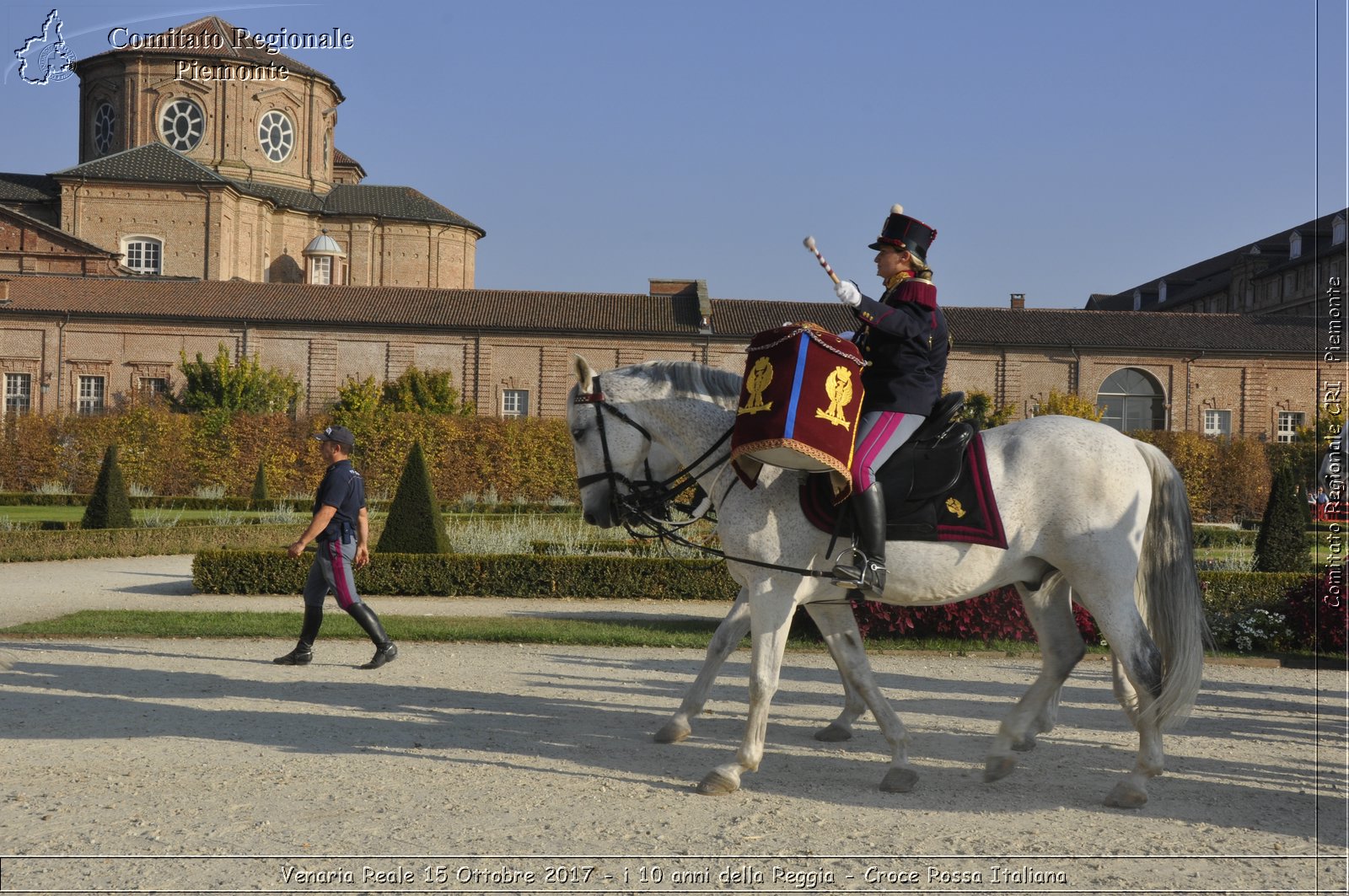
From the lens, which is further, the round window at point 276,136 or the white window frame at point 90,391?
the round window at point 276,136

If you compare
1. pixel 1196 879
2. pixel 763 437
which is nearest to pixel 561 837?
pixel 763 437

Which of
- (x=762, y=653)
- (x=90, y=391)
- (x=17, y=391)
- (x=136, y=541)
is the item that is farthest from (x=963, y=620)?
(x=17, y=391)

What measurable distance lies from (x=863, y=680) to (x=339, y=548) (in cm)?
406

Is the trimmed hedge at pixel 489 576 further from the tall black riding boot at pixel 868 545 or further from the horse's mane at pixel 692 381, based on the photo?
the tall black riding boot at pixel 868 545

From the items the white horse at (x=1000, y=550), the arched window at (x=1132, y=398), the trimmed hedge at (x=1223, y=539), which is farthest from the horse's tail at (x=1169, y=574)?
the arched window at (x=1132, y=398)

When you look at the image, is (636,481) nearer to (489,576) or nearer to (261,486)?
(489,576)

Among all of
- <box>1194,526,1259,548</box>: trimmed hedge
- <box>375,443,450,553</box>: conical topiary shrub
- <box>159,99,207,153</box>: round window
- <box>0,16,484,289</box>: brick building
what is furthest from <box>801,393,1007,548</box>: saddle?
<box>159,99,207,153</box>: round window

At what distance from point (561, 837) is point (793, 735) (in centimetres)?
222

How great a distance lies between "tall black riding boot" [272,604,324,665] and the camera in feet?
Answer: 26.5

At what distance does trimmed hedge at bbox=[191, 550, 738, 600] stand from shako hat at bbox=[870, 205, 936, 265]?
7.82 metres

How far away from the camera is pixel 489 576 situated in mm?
12688

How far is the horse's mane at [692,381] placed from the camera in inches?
208

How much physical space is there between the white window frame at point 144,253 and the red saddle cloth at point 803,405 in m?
47.2

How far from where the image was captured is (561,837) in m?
4.16
